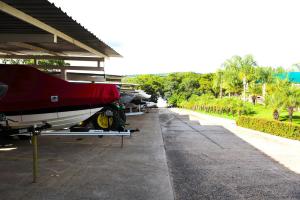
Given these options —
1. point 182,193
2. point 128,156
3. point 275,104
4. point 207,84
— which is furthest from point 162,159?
point 207,84

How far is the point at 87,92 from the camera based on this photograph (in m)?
10.3

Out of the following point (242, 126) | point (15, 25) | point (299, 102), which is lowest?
point (242, 126)

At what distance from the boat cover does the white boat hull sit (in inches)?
7.6

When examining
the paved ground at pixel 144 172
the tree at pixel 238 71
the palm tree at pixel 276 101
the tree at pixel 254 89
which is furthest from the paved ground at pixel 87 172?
the tree at pixel 238 71

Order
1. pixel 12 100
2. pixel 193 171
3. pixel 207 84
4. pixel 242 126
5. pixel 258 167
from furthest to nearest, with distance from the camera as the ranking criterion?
pixel 207 84, pixel 242 126, pixel 12 100, pixel 258 167, pixel 193 171

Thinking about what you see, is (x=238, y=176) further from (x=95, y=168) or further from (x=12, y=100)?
(x=12, y=100)

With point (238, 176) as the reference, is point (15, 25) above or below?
above

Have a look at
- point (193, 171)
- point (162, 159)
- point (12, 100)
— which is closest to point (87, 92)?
point (12, 100)

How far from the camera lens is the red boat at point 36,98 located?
9.48 meters

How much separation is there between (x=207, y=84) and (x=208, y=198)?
9879 centimetres

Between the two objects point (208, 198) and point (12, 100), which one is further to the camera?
point (12, 100)

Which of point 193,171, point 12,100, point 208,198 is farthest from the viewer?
point 12,100

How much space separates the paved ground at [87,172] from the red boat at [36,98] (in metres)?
0.93

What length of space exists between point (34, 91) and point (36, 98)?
0.22 meters
